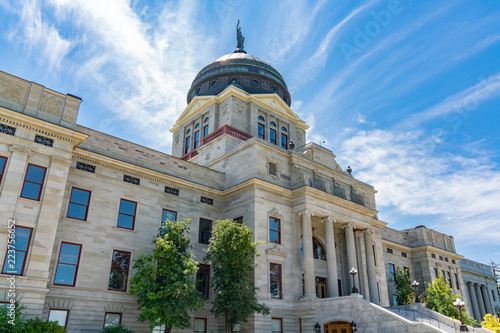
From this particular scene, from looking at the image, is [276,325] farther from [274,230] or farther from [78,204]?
[78,204]

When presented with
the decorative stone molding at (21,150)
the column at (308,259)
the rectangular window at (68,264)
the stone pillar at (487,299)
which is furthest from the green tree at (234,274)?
the stone pillar at (487,299)

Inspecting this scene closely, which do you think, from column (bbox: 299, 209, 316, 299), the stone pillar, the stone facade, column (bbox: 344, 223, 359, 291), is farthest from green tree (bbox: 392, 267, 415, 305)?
the stone pillar

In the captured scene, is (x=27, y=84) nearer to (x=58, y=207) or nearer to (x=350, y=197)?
(x=58, y=207)

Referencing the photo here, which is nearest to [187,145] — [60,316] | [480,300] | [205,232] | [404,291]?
[205,232]

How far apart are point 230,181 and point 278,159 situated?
4.57 meters

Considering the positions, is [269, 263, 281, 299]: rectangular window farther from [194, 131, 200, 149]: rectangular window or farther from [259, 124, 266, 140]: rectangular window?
[194, 131, 200, 149]: rectangular window

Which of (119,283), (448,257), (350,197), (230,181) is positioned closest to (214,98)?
(230,181)

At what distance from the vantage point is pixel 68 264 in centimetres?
2486

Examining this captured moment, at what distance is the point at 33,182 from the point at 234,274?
43.6 feet

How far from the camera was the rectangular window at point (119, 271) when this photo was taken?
26.4 metres

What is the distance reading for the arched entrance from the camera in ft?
93.2

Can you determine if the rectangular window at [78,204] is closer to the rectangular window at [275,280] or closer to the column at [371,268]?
the rectangular window at [275,280]

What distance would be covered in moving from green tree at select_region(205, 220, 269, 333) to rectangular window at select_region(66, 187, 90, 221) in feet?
28.2

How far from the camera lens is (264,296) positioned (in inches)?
1151
